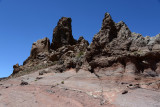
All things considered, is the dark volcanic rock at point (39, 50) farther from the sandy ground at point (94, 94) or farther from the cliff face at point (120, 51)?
the sandy ground at point (94, 94)

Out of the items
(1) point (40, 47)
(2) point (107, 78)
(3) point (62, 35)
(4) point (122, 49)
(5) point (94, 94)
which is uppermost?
(3) point (62, 35)

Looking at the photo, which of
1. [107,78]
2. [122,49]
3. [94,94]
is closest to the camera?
[94,94]

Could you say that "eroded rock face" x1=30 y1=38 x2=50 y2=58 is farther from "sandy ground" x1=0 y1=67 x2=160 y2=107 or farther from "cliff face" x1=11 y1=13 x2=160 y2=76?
"sandy ground" x1=0 y1=67 x2=160 y2=107

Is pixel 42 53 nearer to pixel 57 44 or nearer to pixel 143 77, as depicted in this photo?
pixel 57 44

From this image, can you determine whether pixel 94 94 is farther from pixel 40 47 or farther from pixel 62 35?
pixel 40 47

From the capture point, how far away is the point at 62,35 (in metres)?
41.7

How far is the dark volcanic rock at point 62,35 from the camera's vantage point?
135 feet

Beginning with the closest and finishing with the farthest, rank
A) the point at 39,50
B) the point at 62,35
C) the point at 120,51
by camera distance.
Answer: the point at 120,51 < the point at 39,50 < the point at 62,35

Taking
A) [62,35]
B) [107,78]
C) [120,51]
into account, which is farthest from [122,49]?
[62,35]

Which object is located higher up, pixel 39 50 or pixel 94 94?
pixel 39 50

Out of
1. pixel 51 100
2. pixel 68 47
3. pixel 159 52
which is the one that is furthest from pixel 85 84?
pixel 68 47

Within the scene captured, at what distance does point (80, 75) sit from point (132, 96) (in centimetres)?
660

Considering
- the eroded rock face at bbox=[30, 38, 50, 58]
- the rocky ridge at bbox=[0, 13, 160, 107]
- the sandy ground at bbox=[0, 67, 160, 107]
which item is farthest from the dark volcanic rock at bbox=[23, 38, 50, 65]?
the sandy ground at bbox=[0, 67, 160, 107]

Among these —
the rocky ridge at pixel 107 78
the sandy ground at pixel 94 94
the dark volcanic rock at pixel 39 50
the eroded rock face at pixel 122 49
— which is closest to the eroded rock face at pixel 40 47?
the dark volcanic rock at pixel 39 50
